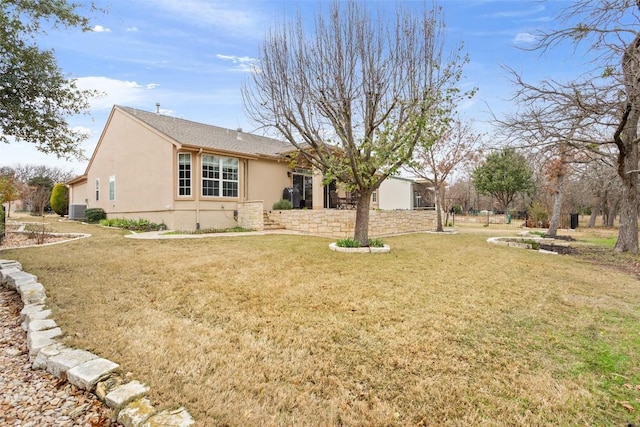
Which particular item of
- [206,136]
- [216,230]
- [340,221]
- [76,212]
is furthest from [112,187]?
[340,221]

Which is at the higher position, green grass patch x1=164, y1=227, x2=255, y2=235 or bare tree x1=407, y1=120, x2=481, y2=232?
bare tree x1=407, y1=120, x2=481, y2=232

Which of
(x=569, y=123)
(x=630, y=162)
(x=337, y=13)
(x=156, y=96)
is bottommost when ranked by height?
(x=630, y=162)

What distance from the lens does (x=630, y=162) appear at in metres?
9.32

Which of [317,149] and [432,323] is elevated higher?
[317,149]

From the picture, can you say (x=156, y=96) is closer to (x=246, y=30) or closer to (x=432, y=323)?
(x=246, y=30)

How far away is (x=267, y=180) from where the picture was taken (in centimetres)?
1617

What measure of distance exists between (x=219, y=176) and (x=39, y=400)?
492 inches

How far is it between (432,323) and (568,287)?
11.6 ft

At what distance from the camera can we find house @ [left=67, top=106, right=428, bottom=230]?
1345 centimetres

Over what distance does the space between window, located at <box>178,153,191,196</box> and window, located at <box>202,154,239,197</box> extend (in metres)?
0.60

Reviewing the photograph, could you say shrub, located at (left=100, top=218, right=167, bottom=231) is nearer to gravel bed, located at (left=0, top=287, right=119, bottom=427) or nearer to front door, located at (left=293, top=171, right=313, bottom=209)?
front door, located at (left=293, top=171, right=313, bottom=209)

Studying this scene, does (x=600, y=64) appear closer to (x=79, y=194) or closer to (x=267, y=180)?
(x=267, y=180)

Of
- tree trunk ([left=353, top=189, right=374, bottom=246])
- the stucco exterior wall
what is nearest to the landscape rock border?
tree trunk ([left=353, top=189, right=374, bottom=246])

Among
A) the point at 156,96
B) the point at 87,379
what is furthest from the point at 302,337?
the point at 156,96
